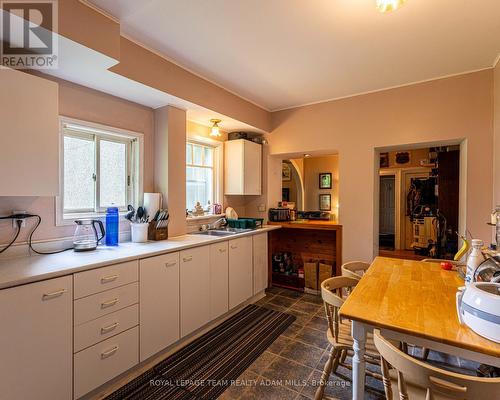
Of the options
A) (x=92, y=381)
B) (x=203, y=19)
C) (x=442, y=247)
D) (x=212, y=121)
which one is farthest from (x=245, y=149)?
(x=442, y=247)

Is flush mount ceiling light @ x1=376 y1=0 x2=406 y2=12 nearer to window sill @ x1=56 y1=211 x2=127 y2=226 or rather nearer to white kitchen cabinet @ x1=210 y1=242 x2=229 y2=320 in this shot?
white kitchen cabinet @ x1=210 y1=242 x2=229 y2=320

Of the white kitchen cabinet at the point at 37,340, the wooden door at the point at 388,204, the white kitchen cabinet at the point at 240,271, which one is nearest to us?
the white kitchen cabinet at the point at 37,340

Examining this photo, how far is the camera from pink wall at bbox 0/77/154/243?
1.87 m

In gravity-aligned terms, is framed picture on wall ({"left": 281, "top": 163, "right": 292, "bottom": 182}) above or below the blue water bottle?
above

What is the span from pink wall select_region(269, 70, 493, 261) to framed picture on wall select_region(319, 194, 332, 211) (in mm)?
3134

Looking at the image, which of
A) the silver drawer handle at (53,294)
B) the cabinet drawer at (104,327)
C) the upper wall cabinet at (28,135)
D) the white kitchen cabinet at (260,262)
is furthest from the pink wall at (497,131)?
the upper wall cabinet at (28,135)

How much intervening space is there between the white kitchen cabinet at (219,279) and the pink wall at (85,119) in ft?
3.29

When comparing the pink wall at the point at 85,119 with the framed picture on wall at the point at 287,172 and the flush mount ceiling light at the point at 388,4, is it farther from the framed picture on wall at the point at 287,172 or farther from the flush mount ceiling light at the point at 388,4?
the framed picture on wall at the point at 287,172

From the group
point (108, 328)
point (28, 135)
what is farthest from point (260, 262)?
point (28, 135)

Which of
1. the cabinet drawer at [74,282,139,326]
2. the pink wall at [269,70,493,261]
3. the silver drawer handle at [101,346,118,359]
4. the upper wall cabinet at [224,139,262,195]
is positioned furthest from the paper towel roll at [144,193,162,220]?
the pink wall at [269,70,493,261]

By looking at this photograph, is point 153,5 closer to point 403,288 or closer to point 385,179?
point 403,288

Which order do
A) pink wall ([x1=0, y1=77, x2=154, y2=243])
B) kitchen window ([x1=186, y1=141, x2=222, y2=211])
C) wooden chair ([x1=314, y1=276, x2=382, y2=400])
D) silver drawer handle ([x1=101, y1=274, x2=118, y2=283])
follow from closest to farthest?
1. wooden chair ([x1=314, y1=276, x2=382, y2=400])
2. silver drawer handle ([x1=101, y1=274, x2=118, y2=283])
3. pink wall ([x1=0, y1=77, x2=154, y2=243])
4. kitchen window ([x1=186, y1=141, x2=222, y2=211])

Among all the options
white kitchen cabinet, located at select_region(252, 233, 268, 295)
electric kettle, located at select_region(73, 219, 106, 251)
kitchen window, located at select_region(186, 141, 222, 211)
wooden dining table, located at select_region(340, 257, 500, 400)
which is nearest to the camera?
wooden dining table, located at select_region(340, 257, 500, 400)

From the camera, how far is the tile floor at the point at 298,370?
69.7 inches
